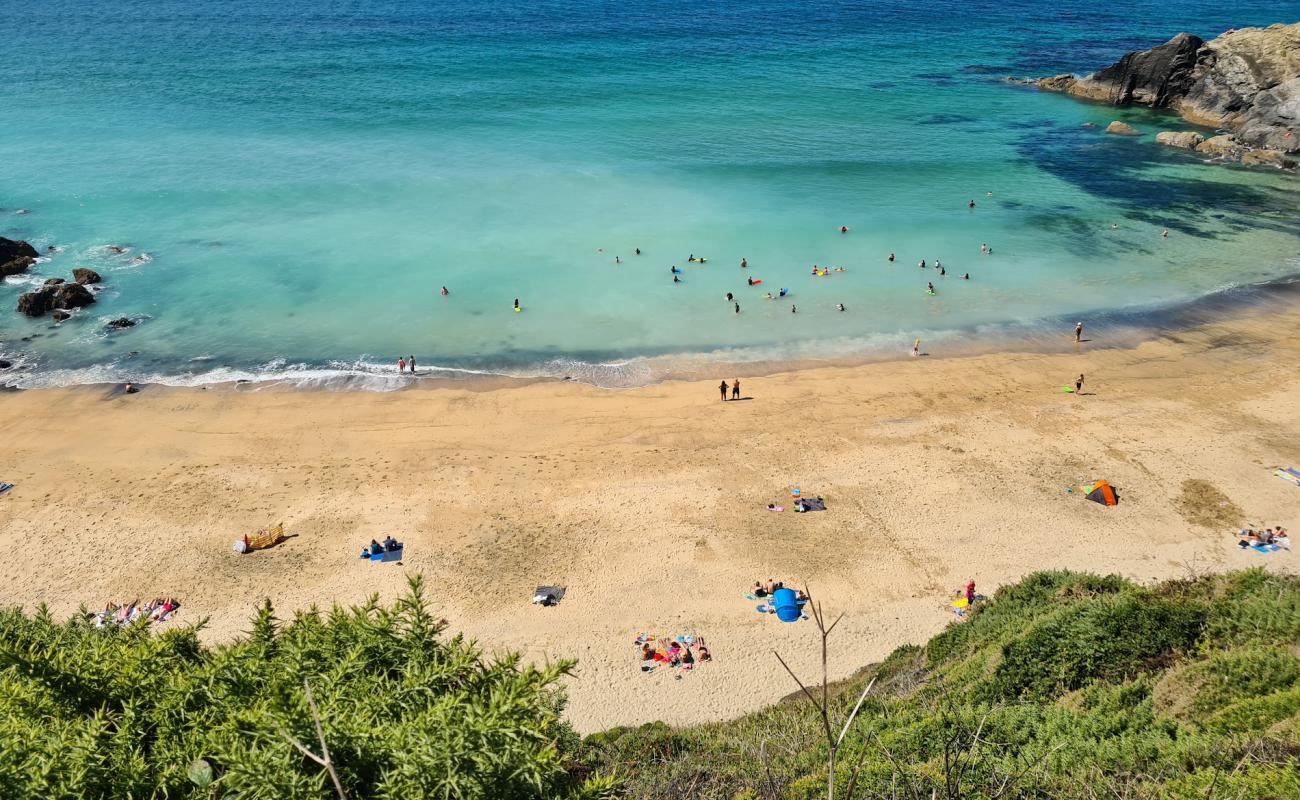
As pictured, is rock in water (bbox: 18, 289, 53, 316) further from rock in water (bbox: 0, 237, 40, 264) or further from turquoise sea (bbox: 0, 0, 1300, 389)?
rock in water (bbox: 0, 237, 40, 264)

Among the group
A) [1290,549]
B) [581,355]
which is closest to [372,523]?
[581,355]

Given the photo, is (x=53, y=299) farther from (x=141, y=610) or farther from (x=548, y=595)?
(x=548, y=595)

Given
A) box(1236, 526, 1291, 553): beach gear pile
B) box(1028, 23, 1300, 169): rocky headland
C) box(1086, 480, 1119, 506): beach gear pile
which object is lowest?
box(1236, 526, 1291, 553): beach gear pile

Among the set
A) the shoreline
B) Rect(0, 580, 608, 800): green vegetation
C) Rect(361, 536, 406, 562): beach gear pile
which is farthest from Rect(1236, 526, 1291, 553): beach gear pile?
Rect(361, 536, 406, 562): beach gear pile

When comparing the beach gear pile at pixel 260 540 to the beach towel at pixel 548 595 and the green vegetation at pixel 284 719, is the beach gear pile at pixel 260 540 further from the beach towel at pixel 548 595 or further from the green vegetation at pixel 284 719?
the green vegetation at pixel 284 719

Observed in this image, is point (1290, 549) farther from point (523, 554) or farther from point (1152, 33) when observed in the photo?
point (1152, 33)

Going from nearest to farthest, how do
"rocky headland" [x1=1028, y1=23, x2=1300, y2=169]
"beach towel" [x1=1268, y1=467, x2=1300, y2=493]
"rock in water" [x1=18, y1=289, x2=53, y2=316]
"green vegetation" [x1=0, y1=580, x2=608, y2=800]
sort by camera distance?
"green vegetation" [x1=0, y1=580, x2=608, y2=800] < "beach towel" [x1=1268, y1=467, x2=1300, y2=493] < "rock in water" [x1=18, y1=289, x2=53, y2=316] < "rocky headland" [x1=1028, y1=23, x2=1300, y2=169]
